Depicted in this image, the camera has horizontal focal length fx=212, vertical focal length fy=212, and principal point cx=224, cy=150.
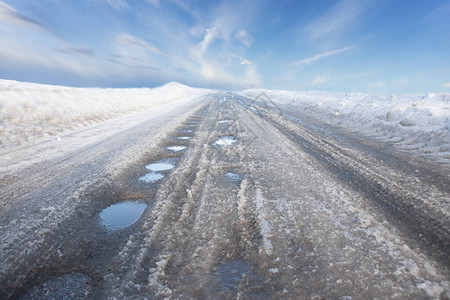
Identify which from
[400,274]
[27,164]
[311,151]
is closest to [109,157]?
[27,164]

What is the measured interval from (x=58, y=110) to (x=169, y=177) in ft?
27.8

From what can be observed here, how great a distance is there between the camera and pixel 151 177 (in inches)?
153

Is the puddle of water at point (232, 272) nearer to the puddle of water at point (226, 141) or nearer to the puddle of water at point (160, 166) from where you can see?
the puddle of water at point (160, 166)

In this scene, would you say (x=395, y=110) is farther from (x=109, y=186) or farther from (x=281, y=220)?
(x=109, y=186)

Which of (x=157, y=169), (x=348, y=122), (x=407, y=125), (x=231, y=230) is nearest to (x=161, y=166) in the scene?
(x=157, y=169)

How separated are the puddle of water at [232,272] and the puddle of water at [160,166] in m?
2.68

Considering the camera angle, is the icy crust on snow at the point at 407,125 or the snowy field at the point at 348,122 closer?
the icy crust on snow at the point at 407,125

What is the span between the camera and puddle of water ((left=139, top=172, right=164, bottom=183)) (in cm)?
375

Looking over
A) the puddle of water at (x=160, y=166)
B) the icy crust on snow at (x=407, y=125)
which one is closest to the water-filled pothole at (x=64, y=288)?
the puddle of water at (x=160, y=166)

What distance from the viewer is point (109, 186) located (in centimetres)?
347

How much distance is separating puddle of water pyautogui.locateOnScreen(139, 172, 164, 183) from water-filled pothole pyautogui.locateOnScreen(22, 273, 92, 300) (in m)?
1.98

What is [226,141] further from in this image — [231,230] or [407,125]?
[407,125]

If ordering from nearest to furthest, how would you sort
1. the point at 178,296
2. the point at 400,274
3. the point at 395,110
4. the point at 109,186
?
1. the point at 178,296
2. the point at 400,274
3. the point at 109,186
4. the point at 395,110

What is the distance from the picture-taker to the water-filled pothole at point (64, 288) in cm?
166
